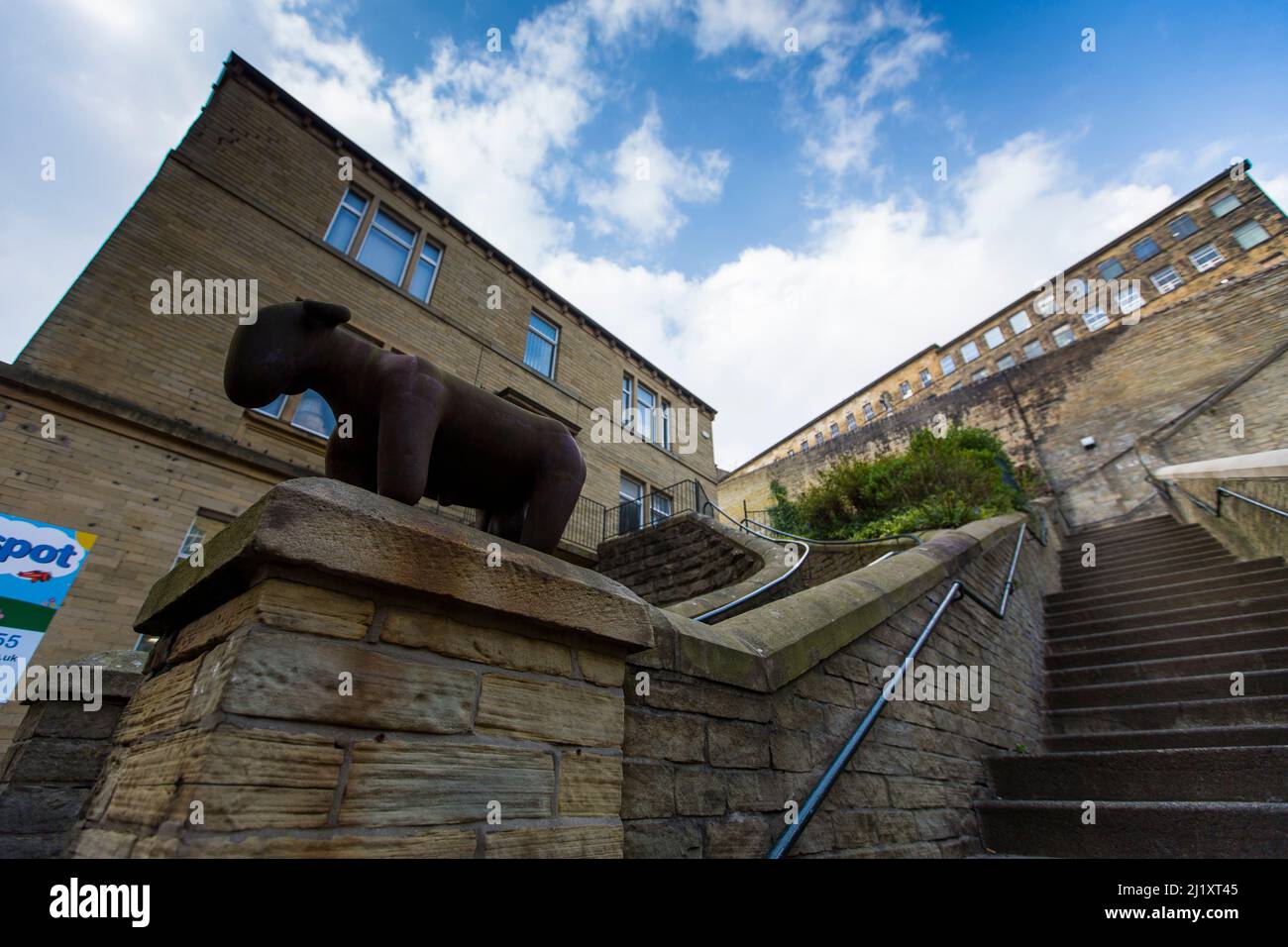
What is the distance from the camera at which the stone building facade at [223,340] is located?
228 inches

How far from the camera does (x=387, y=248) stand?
10.7 meters

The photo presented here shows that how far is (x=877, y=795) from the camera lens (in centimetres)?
268

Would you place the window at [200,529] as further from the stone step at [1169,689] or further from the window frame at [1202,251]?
the window frame at [1202,251]

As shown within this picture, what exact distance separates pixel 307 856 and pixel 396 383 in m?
1.15

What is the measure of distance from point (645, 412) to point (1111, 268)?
1065 inches

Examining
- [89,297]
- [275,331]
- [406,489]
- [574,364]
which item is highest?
[574,364]

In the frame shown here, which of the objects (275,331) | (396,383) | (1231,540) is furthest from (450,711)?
(1231,540)

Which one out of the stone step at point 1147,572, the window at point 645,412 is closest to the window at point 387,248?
the window at point 645,412

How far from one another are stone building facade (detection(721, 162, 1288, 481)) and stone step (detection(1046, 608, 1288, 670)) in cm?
1754

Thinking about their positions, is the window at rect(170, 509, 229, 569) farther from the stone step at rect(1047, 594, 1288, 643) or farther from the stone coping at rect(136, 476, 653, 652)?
the stone step at rect(1047, 594, 1288, 643)

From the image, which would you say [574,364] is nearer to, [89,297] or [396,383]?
[89,297]

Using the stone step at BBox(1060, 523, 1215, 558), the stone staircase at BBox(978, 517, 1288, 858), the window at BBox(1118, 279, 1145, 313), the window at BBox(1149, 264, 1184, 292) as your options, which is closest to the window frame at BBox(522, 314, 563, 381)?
the stone staircase at BBox(978, 517, 1288, 858)

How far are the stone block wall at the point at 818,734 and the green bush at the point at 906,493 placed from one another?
498cm

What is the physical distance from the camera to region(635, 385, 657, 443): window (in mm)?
15352
